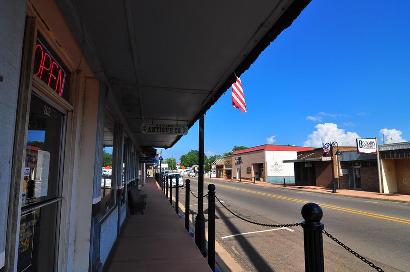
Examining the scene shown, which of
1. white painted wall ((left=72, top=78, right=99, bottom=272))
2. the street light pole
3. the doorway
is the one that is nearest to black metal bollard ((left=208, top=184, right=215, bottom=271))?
the street light pole

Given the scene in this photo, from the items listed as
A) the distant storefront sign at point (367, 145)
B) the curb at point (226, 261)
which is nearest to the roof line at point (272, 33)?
the curb at point (226, 261)

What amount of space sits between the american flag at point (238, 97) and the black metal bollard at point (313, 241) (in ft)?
14.3

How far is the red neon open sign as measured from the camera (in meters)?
2.55

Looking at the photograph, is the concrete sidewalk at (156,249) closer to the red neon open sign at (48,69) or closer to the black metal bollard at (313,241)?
the black metal bollard at (313,241)

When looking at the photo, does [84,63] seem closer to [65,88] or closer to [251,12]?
[65,88]

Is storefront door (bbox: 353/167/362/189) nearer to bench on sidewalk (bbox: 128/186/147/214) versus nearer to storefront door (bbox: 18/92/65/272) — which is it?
bench on sidewalk (bbox: 128/186/147/214)

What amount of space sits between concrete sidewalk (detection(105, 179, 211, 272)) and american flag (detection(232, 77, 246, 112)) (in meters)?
3.09

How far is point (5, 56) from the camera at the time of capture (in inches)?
60.4

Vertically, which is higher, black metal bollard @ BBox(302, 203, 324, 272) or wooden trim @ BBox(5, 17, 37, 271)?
wooden trim @ BBox(5, 17, 37, 271)

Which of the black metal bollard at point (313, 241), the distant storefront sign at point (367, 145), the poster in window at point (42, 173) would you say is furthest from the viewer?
the distant storefront sign at point (367, 145)

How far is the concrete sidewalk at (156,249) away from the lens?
18.7 feet

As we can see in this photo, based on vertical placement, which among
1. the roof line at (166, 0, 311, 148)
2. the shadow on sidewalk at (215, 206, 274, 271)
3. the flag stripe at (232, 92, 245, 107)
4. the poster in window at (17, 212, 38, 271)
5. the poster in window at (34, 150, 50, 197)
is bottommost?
the shadow on sidewalk at (215, 206, 274, 271)

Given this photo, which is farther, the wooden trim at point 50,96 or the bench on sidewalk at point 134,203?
the bench on sidewalk at point 134,203

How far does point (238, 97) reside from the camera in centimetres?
685
